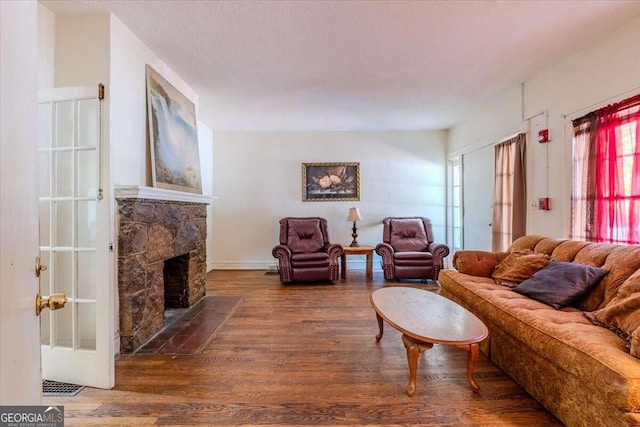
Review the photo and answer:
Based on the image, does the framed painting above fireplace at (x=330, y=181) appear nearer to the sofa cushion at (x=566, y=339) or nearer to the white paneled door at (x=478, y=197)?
the white paneled door at (x=478, y=197)

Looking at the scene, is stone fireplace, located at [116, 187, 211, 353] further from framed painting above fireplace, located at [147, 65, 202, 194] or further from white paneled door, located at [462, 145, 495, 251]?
white paneled door, located at [462, 145, 495, 251]

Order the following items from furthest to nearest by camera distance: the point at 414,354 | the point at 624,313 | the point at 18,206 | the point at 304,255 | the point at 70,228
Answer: the point at 304,255 → the point at 70,228 → the point at 414,354 → the point at 624,313 → the point at 18,206

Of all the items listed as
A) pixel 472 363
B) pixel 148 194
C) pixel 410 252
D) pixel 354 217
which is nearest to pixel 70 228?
pixel 148 194

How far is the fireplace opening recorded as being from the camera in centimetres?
368

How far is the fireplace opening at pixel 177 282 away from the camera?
3.68 m

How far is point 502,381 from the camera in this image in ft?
6.97

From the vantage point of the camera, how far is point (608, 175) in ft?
8.65

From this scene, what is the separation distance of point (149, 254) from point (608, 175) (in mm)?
4013

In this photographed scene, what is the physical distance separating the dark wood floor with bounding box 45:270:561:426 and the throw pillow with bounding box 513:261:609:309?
637 millimetres

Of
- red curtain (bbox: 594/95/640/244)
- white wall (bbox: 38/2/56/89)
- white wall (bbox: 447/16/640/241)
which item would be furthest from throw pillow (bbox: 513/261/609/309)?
white wall (bbox: 38/2/56/89)

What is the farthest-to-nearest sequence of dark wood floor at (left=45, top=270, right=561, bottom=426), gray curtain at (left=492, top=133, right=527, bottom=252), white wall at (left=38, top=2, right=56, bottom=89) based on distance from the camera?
gray curtain at (left=492, top=133, right=527, bottom=252) < white wall at (left=38, top=2, right=56, bottom=89) < dark wood floor at (left=45, top=270, right=561, bottom=426)

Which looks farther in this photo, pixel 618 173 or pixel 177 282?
pixel 177 282

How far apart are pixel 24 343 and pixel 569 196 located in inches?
154

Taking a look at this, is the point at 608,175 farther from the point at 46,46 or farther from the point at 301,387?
the point at 46,46
